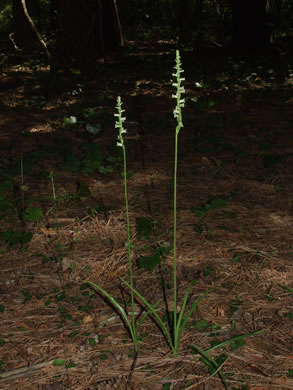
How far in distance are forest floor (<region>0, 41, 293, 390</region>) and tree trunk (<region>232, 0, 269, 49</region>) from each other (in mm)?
2820

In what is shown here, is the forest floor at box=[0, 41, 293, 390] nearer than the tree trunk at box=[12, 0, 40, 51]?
Yes

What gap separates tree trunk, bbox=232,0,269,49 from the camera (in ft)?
23.6

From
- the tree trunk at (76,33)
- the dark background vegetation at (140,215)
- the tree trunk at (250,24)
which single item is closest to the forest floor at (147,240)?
the dark background vegetation at (140,215)

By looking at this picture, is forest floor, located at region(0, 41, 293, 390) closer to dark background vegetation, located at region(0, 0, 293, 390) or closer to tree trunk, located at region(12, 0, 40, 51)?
dark background vegetation, located at region(0, 0, 293, 390)

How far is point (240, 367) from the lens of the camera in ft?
5.47

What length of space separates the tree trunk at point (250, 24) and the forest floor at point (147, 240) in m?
2.82

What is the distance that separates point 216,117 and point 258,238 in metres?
2.30

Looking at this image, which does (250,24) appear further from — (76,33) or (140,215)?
(140,215)

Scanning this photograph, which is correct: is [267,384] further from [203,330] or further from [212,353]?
[203,330]

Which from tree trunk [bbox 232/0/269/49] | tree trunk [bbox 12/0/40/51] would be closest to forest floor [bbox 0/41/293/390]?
tree trunk [bbox 232/0/269/49]

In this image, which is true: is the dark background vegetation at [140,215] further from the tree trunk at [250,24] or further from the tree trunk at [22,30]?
the tree trunk at [22,30]

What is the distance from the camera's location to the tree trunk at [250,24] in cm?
718

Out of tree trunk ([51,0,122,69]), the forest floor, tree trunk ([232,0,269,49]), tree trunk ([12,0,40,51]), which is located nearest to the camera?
the forest floor

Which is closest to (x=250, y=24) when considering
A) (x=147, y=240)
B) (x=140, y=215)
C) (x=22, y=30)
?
(x=22, y=30)
